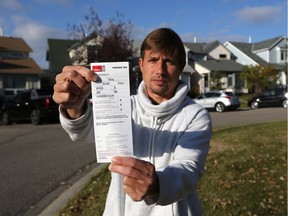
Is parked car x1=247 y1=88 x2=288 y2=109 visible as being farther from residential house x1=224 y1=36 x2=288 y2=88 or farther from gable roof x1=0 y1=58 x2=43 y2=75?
residential house x1=224 y1=36 x2=288 y2=88

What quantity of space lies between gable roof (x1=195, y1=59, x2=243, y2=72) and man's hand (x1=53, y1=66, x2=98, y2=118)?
4825 centimetres

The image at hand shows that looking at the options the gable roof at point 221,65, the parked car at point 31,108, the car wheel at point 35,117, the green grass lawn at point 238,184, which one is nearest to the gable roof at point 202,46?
the gable roof at point 221,65

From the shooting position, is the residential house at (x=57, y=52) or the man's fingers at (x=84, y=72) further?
the residential house at (x=57, y=52)

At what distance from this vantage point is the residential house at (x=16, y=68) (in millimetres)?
40031

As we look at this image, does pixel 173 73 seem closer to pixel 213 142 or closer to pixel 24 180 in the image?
pixel 24 180

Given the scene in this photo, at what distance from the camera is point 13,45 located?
145 feet

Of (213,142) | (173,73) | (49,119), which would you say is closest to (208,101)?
(49,119)

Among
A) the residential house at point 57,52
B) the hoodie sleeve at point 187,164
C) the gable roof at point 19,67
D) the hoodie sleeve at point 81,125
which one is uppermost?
the residential house at point 57,52

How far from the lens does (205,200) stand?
219 inches

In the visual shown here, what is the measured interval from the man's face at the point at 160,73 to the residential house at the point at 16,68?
130 ft

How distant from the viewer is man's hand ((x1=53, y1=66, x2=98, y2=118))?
180cm

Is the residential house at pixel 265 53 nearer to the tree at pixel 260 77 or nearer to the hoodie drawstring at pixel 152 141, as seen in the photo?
the tree at pixel 260 77

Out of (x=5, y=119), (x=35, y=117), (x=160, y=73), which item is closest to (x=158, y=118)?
(x=160, y=73)

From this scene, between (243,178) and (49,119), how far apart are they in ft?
44.1
